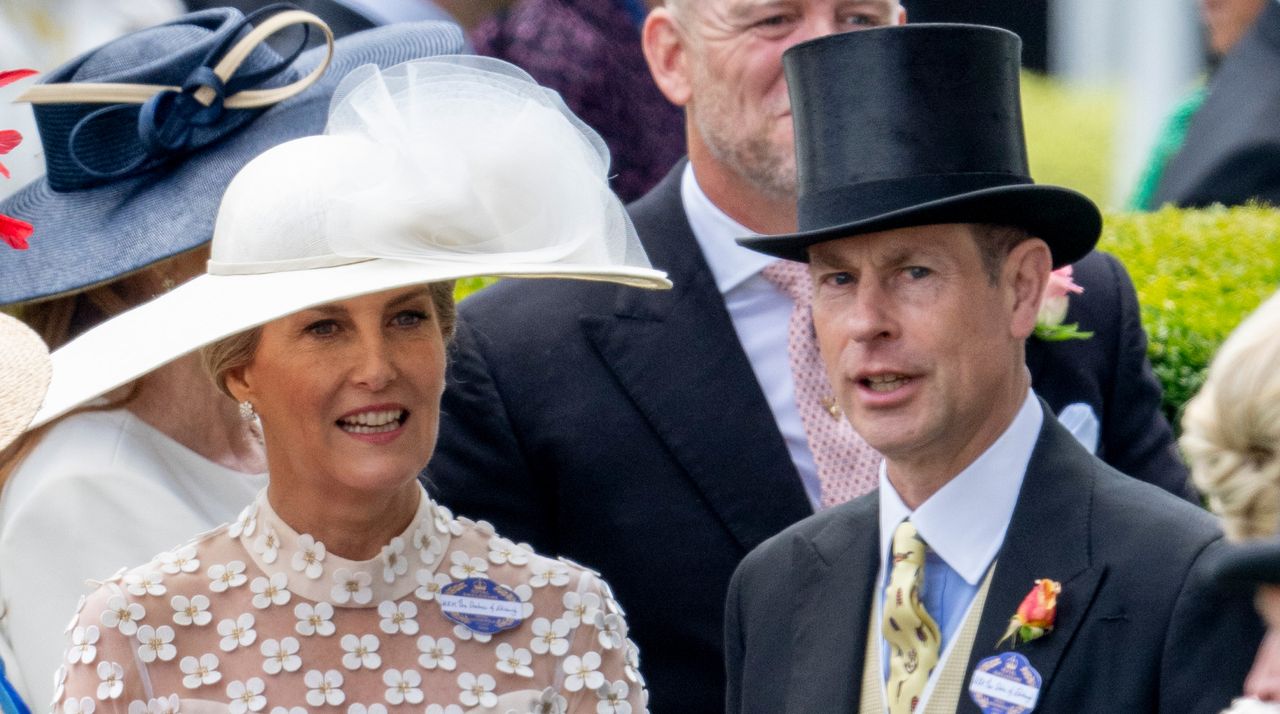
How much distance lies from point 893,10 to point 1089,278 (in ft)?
2.34

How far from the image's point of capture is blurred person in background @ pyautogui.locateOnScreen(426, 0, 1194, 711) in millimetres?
3887

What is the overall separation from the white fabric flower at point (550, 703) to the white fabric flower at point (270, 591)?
1.39 ft

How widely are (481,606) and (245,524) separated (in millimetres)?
401

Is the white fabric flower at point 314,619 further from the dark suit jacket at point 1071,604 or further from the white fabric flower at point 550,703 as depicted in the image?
the dark suit jacket at point 1071,604

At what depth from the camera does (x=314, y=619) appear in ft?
9.88

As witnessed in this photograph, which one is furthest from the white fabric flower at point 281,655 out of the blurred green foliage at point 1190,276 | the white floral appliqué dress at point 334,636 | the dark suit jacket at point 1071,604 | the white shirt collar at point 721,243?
the blurred green foliage at point 1190,276

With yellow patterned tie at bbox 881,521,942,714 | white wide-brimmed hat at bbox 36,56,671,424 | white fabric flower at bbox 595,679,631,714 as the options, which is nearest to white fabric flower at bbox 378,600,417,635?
white fabric flower at bbox 595,679,631,714

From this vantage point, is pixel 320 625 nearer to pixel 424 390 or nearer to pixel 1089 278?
pixel 424 390

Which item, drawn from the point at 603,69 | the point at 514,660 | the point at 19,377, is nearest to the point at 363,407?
the point at 514,660

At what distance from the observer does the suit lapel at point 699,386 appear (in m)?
3.88

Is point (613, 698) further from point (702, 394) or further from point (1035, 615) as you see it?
point (702, 394)

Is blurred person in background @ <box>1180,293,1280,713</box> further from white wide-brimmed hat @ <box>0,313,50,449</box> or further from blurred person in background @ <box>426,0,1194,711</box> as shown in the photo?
blurred person in background @ <box>426,0,1194,711</box>

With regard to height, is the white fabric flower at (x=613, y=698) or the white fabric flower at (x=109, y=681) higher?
the white fabric flower at (x=109, y=681)

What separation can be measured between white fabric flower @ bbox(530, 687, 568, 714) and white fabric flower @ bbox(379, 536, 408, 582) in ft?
0.97
